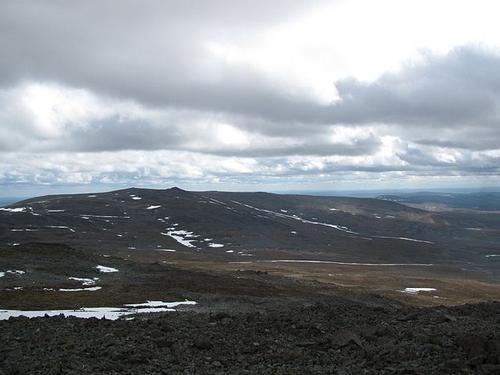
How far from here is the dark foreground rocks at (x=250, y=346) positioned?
18.5 metres

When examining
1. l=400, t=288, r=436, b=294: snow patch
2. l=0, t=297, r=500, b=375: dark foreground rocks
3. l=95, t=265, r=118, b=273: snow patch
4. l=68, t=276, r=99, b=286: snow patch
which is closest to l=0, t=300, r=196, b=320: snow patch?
l=0, t=297, r=500, b=375: dark foreground rocks

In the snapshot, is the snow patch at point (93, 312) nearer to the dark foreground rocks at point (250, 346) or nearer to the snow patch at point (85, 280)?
the dark foreground rocks at point (250, 346)

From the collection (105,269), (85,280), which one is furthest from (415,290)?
(85,280)

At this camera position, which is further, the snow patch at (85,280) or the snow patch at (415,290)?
the snow patch at (415,290)

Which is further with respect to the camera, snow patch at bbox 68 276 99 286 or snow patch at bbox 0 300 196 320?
snow patch at bbox 68 276 99 286

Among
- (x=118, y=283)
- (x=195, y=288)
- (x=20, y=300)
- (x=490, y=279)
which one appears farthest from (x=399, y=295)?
(x=490, y=279)

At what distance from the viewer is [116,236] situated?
19150cm

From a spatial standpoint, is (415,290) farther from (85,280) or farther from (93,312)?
(93,312)

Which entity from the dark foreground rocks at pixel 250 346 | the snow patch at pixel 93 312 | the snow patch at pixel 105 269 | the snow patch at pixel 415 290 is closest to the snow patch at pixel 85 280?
the snow patch at pixel 105 269

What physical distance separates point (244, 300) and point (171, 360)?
27448 mm

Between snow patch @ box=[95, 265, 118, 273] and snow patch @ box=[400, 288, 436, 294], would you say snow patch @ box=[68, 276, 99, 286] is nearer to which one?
snow patch @ box=[95, 265, 118, 273]

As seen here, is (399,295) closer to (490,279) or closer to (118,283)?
(118,283)

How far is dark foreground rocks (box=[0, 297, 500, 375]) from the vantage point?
18469 mm

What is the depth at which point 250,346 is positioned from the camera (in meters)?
22.3
